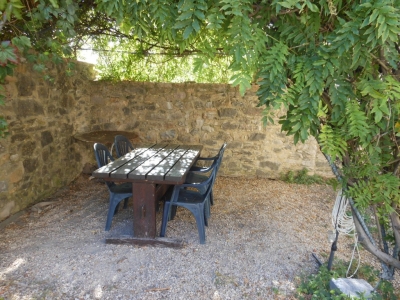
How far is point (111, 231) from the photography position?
8.89 ft

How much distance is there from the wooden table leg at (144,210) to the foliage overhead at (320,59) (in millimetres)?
1308

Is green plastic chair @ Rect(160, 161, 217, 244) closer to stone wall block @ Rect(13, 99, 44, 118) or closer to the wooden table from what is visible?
the wooden table

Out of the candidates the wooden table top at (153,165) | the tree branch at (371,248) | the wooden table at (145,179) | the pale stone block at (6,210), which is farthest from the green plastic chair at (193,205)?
the pale stone block at (6,210)

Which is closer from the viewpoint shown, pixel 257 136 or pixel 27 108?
pixel 27 108

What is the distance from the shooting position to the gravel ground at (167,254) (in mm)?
1941

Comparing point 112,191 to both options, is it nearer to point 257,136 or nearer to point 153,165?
point 153,165

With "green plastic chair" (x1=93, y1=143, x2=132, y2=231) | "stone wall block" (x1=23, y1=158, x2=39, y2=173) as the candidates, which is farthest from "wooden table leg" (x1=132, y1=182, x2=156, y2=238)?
"stone wall block" (x1=23, y1=158, x2=39, y2=173)

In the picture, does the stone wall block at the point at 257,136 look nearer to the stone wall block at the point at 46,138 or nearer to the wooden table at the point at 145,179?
the wooden table at the point at 145,179

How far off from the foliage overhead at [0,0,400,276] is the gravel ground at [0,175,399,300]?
3.24 ft

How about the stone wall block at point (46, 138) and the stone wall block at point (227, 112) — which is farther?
the stone wall block at point (227, 112)

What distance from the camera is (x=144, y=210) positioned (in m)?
2.48

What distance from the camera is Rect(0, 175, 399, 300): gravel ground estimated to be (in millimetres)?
1941

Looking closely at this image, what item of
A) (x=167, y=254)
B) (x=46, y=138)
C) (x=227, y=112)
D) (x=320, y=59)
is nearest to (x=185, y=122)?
(x=227, y=112)

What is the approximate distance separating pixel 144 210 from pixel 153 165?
417 millimetres
